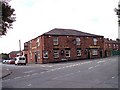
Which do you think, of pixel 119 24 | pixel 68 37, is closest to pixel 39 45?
pixel 68 37

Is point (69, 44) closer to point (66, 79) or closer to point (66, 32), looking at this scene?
point (66, 32)

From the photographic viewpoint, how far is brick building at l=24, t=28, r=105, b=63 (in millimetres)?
57500

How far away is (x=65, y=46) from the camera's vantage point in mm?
59906

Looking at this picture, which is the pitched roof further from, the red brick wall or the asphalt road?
the asphalt road

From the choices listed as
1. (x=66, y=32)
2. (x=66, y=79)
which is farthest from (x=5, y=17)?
(x=66, y=32)

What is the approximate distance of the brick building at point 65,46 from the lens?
189 feet

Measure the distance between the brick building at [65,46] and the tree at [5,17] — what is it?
25954 mm

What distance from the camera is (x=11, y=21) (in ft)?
102

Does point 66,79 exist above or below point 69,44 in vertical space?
below

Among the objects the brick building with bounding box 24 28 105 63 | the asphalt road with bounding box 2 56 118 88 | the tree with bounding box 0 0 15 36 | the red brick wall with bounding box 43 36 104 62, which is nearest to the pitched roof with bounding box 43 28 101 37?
the brick building with bounding box 24 28 105 63

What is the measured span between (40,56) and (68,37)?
7647mm

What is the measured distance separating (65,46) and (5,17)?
3180cm

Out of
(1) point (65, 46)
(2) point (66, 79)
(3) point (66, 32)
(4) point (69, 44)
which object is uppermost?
(3) point (66, 32)

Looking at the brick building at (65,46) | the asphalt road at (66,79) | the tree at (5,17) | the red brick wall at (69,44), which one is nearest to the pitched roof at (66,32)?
the brick building at (65,46)
